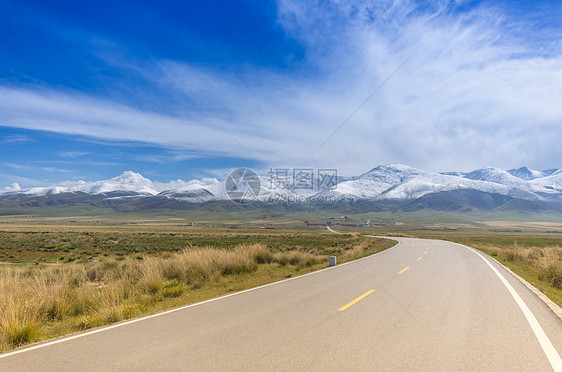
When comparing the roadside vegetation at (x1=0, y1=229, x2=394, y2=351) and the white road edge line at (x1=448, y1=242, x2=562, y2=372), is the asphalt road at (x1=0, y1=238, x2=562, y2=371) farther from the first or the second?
the roadside vegetation at (x1=0, y1=229, x2=394, y2=351)

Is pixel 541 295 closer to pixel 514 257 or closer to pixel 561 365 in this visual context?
pixel 561 365

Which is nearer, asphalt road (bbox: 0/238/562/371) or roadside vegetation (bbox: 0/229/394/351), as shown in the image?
asphalt road (bbox: 0/238/562/371)

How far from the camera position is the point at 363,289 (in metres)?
9.84

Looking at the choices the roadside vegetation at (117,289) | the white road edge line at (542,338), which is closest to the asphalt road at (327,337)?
the white road edge line at (542,338)

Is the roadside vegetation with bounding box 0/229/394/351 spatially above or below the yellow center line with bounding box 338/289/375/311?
below

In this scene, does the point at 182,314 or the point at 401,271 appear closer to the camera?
the point at 182,314

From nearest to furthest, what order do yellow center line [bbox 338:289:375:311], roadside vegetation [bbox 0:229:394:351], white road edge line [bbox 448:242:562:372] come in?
1. white road edge line [bbox 448:242:562:372]
2. roadside vegetation [bbox 0:229:394:351]
3. yellow center line [bbox 338:289:375:311]

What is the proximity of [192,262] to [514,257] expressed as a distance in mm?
20070

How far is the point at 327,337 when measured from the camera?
5426 millimetres

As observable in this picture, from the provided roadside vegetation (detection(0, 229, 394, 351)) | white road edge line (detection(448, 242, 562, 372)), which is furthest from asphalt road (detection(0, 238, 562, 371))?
roadside vegetation (detection(0, 229, 394, 351))

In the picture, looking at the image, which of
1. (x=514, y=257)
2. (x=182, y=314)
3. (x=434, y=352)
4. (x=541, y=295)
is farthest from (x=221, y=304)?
(x=514, y=257)

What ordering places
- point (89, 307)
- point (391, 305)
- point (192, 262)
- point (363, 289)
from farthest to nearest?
point (192, 262) < point (363, 289) < point (89, 307) < point (391, 305)

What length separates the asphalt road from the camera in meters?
4.43

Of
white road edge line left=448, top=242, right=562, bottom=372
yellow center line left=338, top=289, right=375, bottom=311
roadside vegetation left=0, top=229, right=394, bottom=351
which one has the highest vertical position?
white road edge line left=448, top=242, right=562, bottom=372
